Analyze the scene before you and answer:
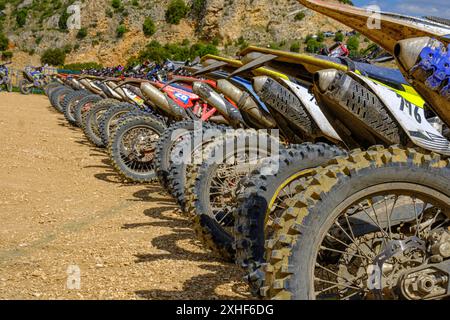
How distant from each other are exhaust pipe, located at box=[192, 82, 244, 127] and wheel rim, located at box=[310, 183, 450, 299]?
2704 mm

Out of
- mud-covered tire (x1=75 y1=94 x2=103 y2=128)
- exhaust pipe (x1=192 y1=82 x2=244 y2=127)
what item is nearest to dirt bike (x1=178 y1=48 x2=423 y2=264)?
exhaust pipe (x1=192 y1=82 x2=244 y2=127)

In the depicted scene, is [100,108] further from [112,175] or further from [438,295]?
[438,295]

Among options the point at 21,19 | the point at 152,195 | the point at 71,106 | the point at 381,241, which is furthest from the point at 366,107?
the point at 21,19

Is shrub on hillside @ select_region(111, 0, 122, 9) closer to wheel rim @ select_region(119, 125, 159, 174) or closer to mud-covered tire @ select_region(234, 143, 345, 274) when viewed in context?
wheel rim @ select_region(119, 125, 159, 174)

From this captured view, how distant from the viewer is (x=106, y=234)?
4.56 metres

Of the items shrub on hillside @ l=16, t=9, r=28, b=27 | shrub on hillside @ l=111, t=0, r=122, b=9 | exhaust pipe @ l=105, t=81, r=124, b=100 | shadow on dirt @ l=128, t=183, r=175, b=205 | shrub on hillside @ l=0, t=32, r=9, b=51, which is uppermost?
shrub on hillside @ l=111, t=0, r=122, b=9

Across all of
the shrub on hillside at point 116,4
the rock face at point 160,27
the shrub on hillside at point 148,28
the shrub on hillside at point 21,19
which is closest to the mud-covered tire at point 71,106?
the rock face at point 160,27

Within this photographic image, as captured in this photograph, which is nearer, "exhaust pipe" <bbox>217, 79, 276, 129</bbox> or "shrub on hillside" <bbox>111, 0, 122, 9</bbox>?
"exhaust pipe" <bbox>217, 79, 276, 129</bbox>

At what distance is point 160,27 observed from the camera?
63250 millimetres

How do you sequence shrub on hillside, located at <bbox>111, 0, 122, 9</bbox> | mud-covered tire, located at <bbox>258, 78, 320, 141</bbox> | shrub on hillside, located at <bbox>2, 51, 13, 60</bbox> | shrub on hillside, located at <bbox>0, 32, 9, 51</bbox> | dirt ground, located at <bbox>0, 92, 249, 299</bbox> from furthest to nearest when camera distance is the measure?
shrub on hillside, located at <bbox>111, 0, 122, 9</bbox> → shrub on hillside, located at <bbox>0, 32, 9, 51</bbox> → shrub on hillside, located at <bbox>2, 51, 13, 60</bbox> → mud-covered tire, located at <bbox>258, 78, 320, 141</bbox> → dirt ground, located at <bbox>0, 92, 249, 299</bbox>

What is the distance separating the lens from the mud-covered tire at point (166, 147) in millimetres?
5410

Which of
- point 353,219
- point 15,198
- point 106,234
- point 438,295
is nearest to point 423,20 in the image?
point 353,219

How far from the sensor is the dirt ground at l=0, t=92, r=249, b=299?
329 centimetres

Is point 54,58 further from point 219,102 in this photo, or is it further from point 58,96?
point 219,102
